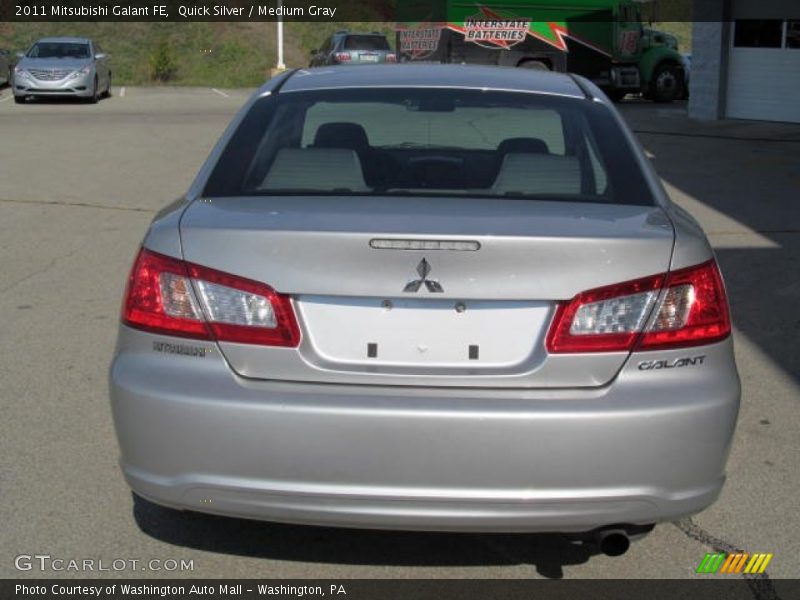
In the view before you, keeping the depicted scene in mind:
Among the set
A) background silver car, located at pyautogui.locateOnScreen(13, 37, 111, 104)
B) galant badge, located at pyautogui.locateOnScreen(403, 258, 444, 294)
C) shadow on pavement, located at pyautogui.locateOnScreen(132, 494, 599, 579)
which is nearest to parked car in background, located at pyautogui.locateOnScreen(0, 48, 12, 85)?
background silver car, located at pyautogui.locateOnScreen(13, 37, 111, 104)

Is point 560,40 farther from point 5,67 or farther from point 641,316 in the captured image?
point 641,316

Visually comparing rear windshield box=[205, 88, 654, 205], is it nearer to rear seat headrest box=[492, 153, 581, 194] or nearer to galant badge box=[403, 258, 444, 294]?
rear seat headrest box=[492, 153, 581, 194]

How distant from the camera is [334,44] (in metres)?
31.0

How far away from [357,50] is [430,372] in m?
28.1

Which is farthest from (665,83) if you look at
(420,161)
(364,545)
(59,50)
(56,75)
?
(364,545)

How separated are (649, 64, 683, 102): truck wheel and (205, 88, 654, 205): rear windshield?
23674 millimetres

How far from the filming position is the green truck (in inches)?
1070

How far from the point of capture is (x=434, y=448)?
10.3 ft

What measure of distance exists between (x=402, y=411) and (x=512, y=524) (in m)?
0.45

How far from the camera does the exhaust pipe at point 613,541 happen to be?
3295 millimetres

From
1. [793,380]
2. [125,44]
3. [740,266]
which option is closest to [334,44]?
[125,44]

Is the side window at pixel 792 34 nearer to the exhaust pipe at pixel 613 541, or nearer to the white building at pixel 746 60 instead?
the white building at pixel 746 60

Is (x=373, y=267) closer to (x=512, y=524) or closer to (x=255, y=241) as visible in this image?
(x=255, y=241)

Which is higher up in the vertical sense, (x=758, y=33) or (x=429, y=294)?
(x=429, y=294)
